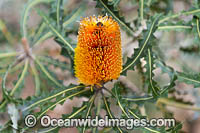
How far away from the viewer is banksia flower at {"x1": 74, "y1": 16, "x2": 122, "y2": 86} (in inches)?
35.0

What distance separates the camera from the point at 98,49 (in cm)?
90

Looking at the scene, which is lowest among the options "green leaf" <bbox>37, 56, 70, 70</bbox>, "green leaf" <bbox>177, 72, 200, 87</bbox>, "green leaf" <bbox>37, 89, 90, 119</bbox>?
"green leaf" <bbox>37, 89, 90, 119</bbox>

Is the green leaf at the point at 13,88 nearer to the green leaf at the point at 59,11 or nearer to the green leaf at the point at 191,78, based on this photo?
the green leaf at the point at 59,11

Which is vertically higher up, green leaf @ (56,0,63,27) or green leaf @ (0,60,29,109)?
green leaf @ (56,0,63,27)

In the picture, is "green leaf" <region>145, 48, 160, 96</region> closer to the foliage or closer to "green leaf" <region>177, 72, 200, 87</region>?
the foliage

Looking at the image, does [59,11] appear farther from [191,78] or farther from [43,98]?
[191,78]

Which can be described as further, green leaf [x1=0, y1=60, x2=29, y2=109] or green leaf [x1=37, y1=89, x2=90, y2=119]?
green leaf [x1=0, y1=60, x2=29, y2=109]

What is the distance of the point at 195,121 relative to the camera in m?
1.92

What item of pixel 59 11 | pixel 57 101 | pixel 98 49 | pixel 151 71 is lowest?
pixel 57 101

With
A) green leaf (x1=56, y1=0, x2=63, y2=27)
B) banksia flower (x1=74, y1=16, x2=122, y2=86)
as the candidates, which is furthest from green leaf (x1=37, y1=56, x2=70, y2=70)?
banksia flower (x1=74, y1=16, x2=122, y2=86)

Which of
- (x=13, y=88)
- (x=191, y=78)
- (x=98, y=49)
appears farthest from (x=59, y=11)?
(x=191, y=78)

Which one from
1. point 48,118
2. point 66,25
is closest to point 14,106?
point 48,118

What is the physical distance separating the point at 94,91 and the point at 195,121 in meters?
1.20

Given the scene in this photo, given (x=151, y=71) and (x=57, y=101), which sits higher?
(x=151, y=71)
